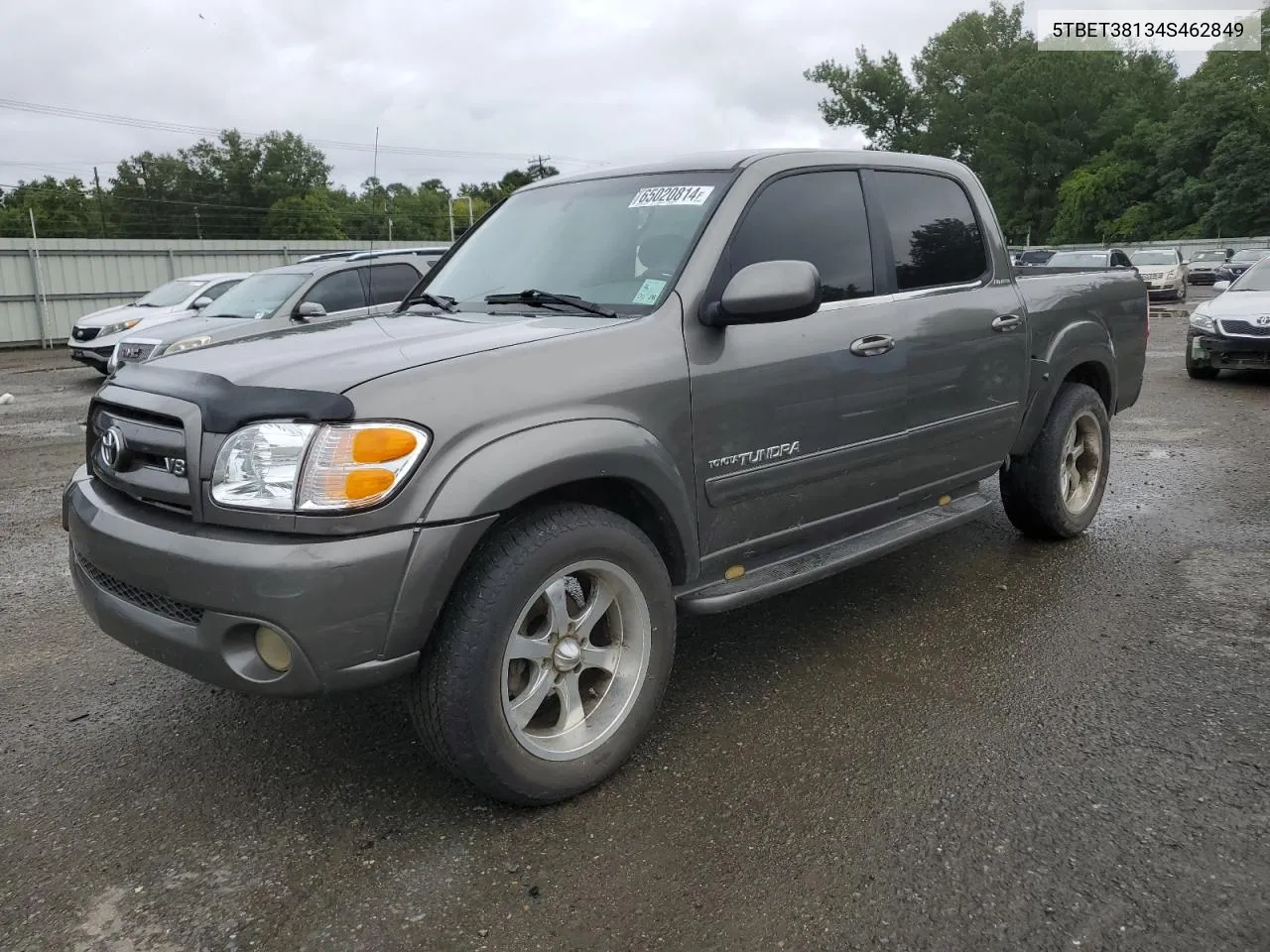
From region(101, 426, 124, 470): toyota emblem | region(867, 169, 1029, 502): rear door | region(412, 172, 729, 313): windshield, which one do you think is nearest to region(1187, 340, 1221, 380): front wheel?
region(867, 169, 1029, 502): rear door

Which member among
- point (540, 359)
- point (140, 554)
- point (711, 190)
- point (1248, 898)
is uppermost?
point (711, 190)

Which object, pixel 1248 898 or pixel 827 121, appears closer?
pixel 1248 898

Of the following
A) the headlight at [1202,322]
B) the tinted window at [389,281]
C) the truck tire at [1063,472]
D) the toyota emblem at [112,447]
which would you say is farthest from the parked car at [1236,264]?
the toyota emblem at [112,447]

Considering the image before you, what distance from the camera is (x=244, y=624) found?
2.46 metres

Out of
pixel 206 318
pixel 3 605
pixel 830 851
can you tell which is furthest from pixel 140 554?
pixel 206 318

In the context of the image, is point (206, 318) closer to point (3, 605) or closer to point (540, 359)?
point (3, 605)

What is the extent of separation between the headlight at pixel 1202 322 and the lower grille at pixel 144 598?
38.0 ft

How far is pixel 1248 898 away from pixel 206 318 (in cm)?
1091

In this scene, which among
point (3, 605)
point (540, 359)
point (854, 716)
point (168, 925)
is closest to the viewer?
point (168, 925)

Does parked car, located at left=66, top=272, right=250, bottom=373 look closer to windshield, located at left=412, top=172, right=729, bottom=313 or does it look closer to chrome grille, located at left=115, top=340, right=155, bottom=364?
chrome grille, located at left=115, top=340, right=155, bottom=364

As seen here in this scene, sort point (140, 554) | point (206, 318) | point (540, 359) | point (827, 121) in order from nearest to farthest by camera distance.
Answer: point (140, 554) → point (540, 359) → point (206, 318) → point (827, 121)

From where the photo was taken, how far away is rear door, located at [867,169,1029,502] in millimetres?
3949

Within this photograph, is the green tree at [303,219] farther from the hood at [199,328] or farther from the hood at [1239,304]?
the hood at [1239,304]

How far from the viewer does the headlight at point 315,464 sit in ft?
8.02
